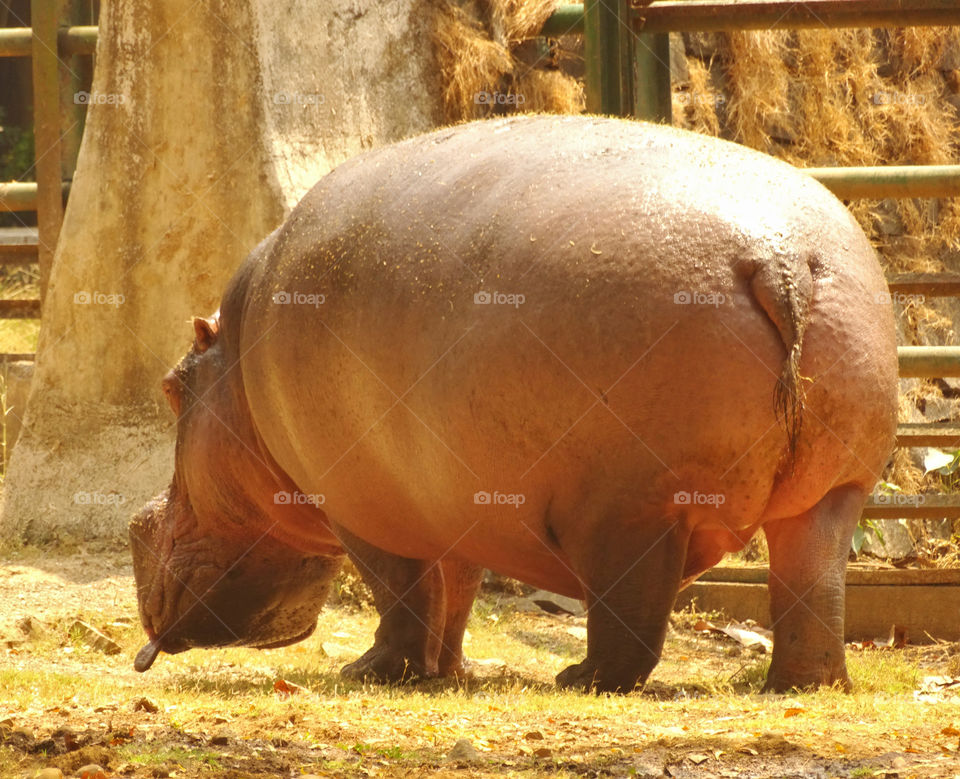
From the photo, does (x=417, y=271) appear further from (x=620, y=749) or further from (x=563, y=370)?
(x=620, y=749)

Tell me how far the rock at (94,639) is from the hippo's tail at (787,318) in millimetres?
3251

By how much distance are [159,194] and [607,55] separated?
2442mm

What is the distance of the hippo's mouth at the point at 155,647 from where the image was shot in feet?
18.6

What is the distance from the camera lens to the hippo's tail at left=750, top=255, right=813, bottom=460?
413 centimetres

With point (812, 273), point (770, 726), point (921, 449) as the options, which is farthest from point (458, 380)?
point (921, 449)

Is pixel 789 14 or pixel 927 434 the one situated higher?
pixel 789 14

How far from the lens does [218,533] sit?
19.7ft

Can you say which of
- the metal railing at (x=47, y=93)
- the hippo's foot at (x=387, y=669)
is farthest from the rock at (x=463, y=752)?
the metal railing at (x=47, y=93)

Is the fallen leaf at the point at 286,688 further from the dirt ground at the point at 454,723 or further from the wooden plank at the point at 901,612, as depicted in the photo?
the wooden plank at the point at 901,612

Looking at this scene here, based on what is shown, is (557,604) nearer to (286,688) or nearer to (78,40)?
(286,688)

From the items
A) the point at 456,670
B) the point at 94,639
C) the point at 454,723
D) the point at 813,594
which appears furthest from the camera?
the point at 94,639

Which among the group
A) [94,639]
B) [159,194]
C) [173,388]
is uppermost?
[159,194]

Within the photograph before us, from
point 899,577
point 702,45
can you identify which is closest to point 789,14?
point 899,577

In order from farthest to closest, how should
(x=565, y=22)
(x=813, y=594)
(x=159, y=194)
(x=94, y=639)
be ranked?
(x=565, y=22), (x=159, y=194), (x=94, y=639), (x=813, y=594)
